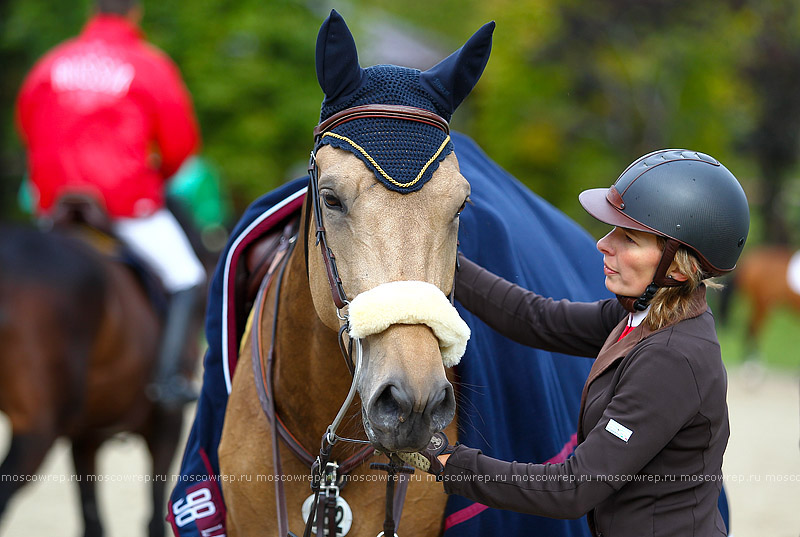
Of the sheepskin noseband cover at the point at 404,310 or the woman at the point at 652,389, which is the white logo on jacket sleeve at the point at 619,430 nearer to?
the woman at the point at 652,389

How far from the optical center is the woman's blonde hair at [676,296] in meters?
2.09

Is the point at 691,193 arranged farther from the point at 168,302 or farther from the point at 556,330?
the point at 168,302

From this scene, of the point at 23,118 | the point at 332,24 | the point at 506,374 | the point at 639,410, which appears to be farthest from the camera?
the point at 23,118

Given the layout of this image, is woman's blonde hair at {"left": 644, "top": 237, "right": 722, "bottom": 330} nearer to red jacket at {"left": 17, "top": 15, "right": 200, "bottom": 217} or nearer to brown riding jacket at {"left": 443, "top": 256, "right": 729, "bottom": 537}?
brown riding jacket at {"left": 443, "top": 256, "right": 729, "bottom": 537}

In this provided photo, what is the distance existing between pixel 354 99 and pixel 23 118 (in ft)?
14.2

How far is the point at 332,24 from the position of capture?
7.06 ft

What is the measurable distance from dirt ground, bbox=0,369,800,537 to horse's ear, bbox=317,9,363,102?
11.3 ft

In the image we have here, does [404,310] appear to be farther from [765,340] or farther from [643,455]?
[765,340]

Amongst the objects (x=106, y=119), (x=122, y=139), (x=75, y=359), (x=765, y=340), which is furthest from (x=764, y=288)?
(x=75, y=359)

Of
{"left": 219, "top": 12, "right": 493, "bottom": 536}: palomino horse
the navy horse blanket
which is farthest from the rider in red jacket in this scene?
{"left": 219, "top": 12, "right": 493, "bottom": 536}: palomino horse

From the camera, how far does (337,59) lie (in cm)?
217

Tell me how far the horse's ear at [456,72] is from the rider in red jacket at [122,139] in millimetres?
3584

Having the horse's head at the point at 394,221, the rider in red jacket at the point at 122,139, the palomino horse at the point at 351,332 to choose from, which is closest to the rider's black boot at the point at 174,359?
the rider in red jacket at the point at 122,139

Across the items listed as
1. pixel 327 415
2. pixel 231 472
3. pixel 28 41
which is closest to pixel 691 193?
pixel 327 415
